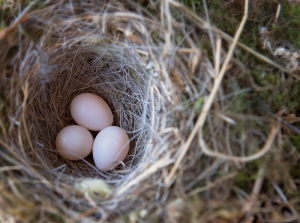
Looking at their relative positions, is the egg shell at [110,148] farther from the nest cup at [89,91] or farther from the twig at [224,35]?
the twig at [224,35]

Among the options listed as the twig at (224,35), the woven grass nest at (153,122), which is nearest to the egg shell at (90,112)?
the woven grass nest at (153,122)

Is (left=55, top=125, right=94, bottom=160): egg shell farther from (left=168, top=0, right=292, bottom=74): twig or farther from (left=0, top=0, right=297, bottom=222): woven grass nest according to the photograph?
(left=168, top=0, right=292, bottom=74): twig

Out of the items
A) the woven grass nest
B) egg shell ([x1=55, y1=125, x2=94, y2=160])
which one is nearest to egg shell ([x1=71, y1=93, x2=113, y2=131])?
egg shell ([x1=55, y1=125, x2=94, y2=160])

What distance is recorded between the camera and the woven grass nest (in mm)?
841

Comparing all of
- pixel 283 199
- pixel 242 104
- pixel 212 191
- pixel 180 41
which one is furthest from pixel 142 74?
pixel 283 199

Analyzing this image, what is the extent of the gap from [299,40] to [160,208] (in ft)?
2.94

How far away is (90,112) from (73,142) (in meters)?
0.17

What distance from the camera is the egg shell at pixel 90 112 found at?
1354 mm

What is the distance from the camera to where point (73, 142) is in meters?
1.29

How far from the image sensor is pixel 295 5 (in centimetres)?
123

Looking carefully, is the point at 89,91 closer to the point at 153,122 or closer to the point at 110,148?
the point at 110,148

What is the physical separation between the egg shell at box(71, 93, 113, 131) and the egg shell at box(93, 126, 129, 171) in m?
0.09

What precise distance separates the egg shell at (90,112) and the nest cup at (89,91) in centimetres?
8

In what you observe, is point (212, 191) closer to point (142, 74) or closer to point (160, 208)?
point (160, 208)
